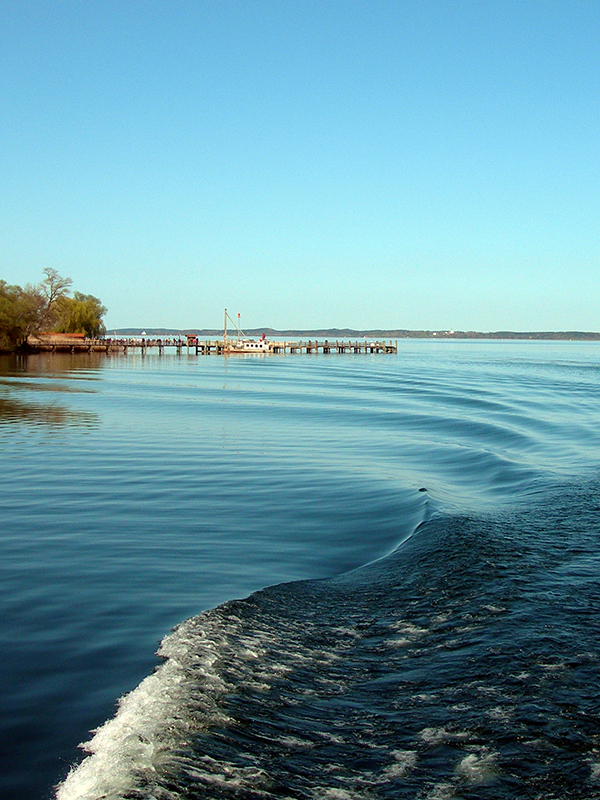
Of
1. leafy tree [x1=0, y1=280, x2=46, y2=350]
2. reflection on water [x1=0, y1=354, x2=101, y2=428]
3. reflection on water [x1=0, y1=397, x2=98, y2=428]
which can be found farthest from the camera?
leafy tree [x1=0, y1=280, x2=46, y2=350]

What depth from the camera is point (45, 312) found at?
9550cm

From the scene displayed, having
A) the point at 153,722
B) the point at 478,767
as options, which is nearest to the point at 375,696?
the point at 478,767

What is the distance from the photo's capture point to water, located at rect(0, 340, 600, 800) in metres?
4.62

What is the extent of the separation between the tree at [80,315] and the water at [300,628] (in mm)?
92737

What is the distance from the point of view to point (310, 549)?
9992 millimetres

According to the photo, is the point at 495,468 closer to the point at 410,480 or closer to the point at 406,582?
the point at 410,480

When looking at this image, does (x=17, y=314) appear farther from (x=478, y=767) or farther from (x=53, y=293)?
(x=478, y=767)

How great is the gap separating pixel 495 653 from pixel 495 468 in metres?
10.9

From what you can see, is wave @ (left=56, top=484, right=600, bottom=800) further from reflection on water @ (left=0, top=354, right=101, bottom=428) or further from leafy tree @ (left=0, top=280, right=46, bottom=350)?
leafy tree @ (left=0, top=280, right=46, bottom=350)

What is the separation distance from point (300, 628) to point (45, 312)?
96.9m

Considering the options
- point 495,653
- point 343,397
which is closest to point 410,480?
point 495,653

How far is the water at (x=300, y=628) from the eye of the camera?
462 cm

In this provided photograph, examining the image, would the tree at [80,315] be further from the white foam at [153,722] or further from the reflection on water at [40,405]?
the white foam at [153,722]

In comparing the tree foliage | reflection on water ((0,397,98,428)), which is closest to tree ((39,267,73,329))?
the tree foliage
